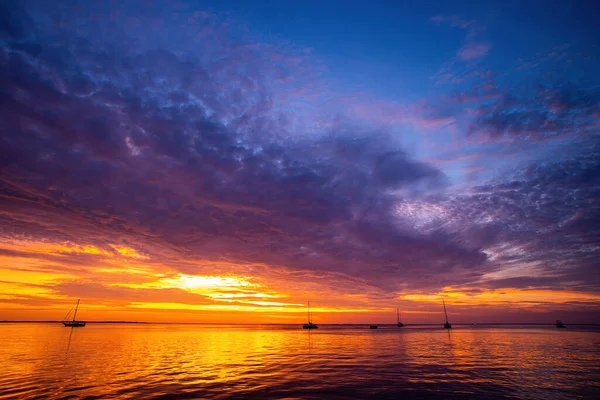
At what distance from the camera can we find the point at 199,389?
27594 millimetres

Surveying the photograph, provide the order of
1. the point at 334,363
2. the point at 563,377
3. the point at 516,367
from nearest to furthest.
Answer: the point at 563,377
the point at 516,367
the point at 334,363

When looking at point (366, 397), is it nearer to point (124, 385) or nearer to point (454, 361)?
point (124, 385)

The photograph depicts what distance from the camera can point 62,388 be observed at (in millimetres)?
27672

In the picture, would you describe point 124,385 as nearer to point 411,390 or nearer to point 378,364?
point 411,390

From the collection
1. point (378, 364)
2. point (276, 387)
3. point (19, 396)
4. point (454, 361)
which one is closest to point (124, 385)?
point (19, 396)

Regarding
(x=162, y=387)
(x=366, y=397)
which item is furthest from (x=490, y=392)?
(x=162, y=387)

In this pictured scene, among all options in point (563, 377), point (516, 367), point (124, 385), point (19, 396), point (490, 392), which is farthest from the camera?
point (516, 367)

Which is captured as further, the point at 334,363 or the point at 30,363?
the point at 334,363

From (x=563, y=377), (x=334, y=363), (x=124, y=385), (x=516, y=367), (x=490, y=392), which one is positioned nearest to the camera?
(x=490, y=392)

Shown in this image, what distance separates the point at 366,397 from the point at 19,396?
90.7 feet

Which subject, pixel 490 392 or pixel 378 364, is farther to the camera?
pixel 378 364

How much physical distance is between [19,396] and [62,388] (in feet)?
11.2

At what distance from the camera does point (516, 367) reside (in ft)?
136

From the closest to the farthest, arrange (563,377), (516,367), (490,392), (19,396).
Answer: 1. (19,396)
2. (490,392)
3. (563,377)
4. (516,367)
